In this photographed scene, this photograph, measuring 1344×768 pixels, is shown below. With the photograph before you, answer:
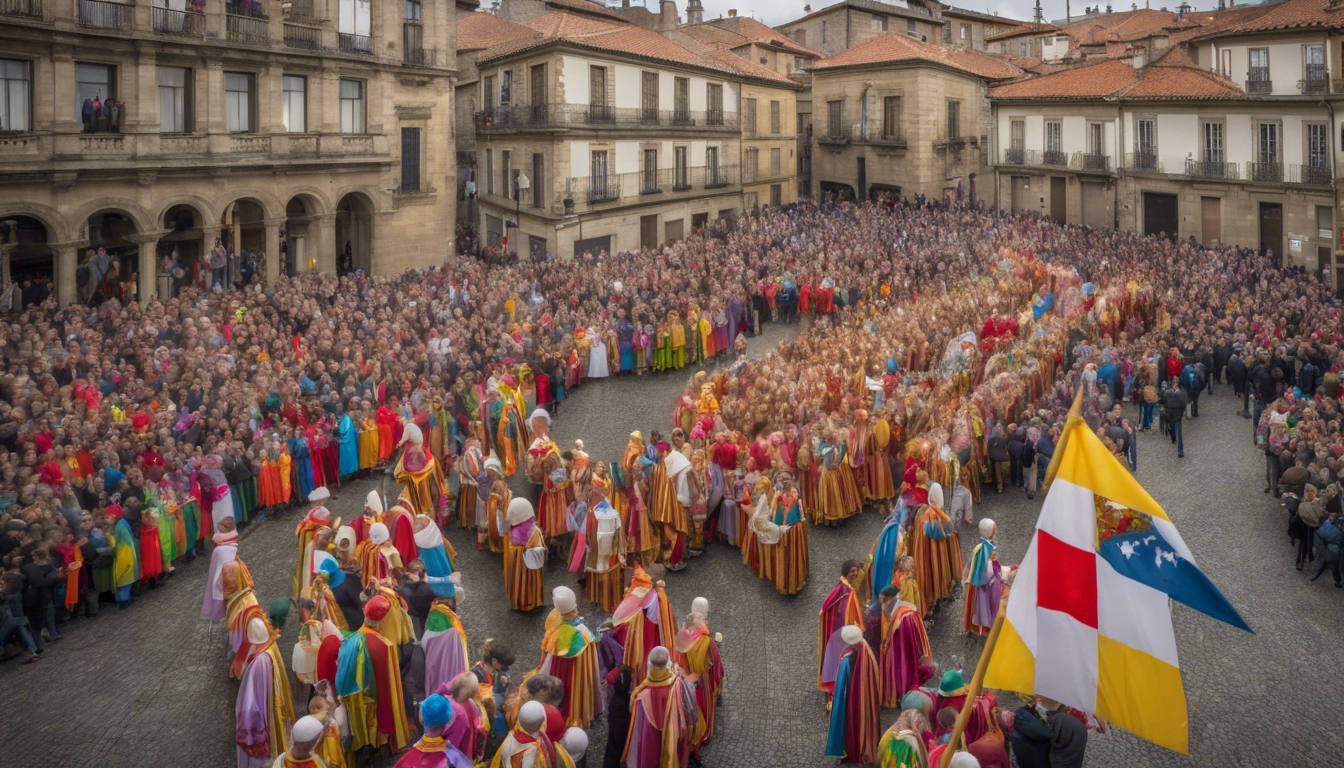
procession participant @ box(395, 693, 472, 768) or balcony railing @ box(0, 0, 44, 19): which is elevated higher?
balcony railing @ box(0, 0, 44, 19)

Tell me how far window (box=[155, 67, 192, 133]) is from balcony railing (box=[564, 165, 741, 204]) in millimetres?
12136

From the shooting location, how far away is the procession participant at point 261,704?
354 inches

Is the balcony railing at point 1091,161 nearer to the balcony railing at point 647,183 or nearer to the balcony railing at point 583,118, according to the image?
the balcony railing at point 647,183

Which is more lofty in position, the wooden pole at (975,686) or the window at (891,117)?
the window at (891,117)

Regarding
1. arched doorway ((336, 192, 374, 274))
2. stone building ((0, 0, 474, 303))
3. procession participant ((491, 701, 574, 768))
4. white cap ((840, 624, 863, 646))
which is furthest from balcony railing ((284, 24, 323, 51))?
procession participant ((491, 701, 574, 768))

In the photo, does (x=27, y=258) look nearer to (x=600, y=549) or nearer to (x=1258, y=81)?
(x=600, y=549)

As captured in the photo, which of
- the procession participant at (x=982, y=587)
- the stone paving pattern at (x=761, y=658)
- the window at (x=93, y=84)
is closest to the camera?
the stone paving pattern at (x=761, y=658)

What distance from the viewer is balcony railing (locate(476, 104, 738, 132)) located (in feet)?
119

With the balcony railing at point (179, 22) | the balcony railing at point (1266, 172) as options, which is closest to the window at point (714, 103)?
the balcony railing at point (1266, 172)

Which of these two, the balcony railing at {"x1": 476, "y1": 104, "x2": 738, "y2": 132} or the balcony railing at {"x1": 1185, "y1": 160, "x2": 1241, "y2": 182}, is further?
the balcony railing at {"x1": 1185, "y1": 160, "x2": 1241, "y2": 182}

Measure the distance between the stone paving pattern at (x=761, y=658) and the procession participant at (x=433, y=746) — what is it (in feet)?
9.11

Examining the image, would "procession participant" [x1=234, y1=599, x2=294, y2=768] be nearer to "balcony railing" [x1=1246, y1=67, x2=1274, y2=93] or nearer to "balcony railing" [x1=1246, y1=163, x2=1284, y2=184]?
"balcony railing" [x1=1246, y1=163, x2=1284, y2=184]

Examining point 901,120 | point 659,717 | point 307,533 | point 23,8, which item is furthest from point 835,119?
point 659,717

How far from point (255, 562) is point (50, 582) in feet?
9.08
